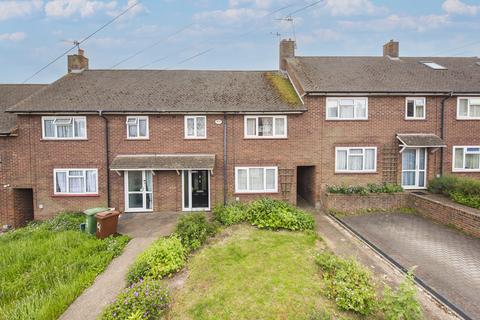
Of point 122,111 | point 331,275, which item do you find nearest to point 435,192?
point 331,275

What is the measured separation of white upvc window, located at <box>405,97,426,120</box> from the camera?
12242mm


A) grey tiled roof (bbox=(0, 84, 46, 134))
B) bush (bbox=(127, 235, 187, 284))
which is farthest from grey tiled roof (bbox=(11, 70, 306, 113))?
bush (bbox=(127, 235, 187, 284))

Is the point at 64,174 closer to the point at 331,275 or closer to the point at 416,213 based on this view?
the point at 331,275

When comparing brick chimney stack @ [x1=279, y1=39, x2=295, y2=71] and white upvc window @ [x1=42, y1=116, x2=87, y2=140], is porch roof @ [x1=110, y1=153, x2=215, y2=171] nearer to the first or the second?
white upvc window @ [x1=42, y1=116, x2=87, y2=140]

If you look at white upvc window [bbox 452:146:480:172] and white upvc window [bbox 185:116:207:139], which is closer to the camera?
white upvc window [bbox 185:116:207:139]

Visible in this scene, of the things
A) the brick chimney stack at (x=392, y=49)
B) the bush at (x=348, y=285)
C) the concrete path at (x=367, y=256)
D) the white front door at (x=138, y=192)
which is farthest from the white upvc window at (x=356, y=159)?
the white front door at (x=138, y=192)

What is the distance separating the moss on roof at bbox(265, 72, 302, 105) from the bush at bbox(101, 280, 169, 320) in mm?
9886

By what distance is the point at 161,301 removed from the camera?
16.4 feet

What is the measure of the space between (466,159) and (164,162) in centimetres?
1480

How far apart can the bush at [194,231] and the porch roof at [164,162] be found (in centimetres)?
294

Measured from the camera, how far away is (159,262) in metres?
6.41

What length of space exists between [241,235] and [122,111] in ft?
25.7

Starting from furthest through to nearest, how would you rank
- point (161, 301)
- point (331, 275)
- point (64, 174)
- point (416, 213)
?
point (64, 174) → point (416, 213) → point (331, 275) → point (161, 301)

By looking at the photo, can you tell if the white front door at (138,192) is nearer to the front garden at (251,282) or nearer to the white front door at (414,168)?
the front garden at (251,282)
